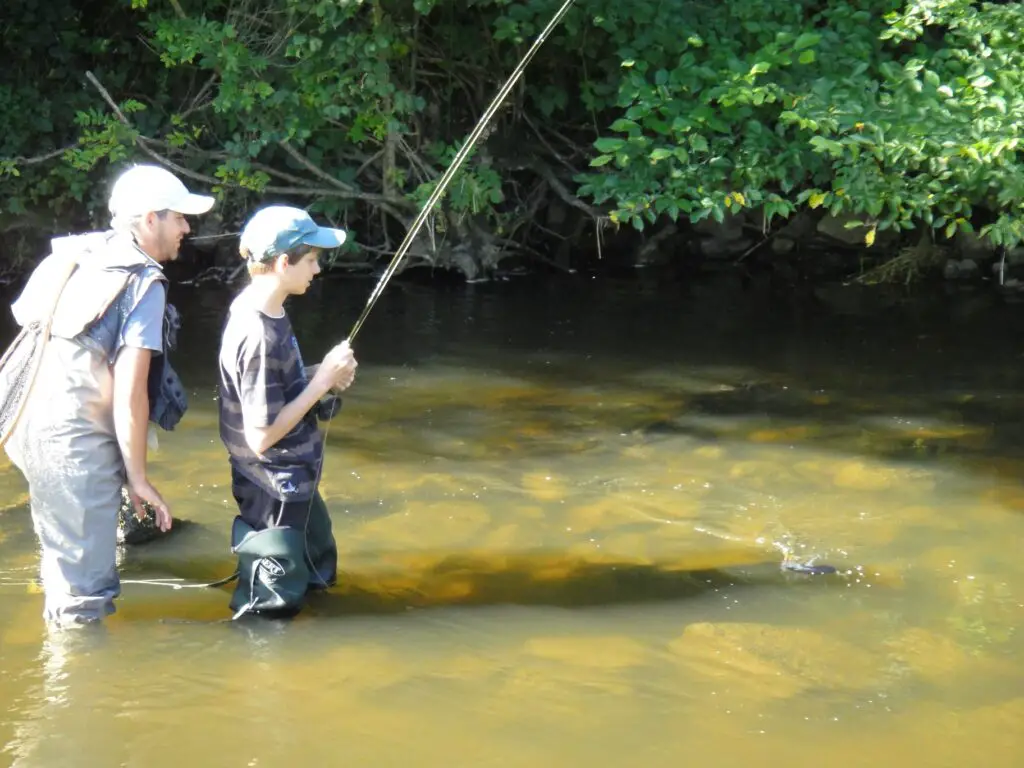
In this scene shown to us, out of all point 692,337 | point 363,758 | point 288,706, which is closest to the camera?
point 363,758

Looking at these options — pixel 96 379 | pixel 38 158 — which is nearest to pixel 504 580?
pixel 96 379

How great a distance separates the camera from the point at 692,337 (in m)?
9.12

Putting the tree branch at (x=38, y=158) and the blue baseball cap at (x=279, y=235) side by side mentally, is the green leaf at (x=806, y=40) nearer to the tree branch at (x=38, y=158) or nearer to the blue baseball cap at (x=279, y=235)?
the blue baseball cap at (x=279, y=235)

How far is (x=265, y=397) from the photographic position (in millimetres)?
3955

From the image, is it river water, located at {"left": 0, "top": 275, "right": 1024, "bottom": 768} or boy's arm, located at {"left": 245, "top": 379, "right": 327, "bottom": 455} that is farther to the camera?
boy's arm, located at {"left": 245, "top": 379, "right": 327, "bottom": 455}

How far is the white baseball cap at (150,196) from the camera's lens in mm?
3881

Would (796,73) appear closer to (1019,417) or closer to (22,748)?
(1019,417)

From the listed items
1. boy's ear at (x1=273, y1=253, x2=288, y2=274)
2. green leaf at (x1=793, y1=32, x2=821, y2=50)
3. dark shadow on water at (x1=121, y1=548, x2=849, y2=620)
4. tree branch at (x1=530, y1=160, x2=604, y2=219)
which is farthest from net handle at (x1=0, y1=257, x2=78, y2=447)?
tree branch at (x1=530, y1=160, x2=604, y2=219)

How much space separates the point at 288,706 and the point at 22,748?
76 cm

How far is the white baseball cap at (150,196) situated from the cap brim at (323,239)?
332 millimetres

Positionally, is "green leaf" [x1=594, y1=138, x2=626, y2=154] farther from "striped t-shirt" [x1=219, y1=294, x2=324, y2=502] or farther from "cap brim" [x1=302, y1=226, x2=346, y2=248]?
"striped t-shirt" [x1=219, y1=294, x2=324, y2=502]

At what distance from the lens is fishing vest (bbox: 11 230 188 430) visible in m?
3.80

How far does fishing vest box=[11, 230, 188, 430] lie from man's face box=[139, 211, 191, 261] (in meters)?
0.06

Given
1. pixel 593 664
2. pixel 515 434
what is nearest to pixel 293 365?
Answer: pixel 593 664
